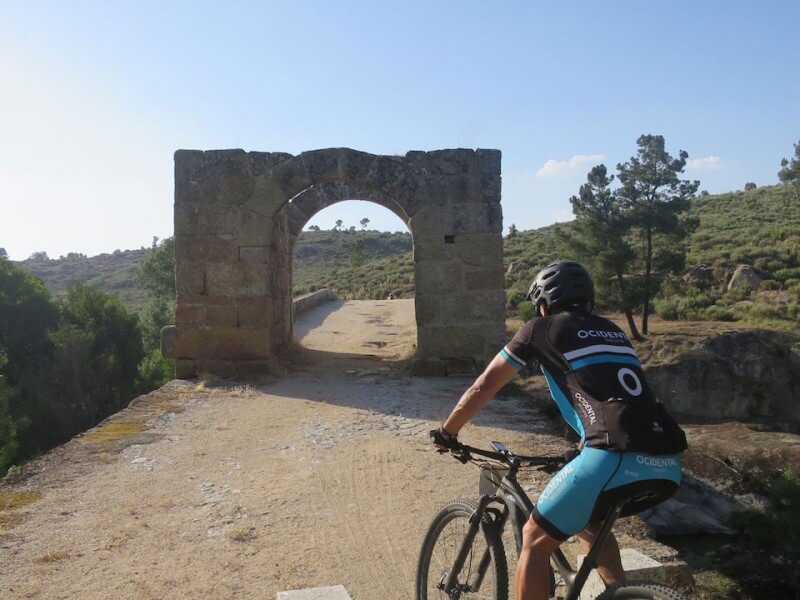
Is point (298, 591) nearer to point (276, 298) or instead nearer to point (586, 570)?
point (586, 570)

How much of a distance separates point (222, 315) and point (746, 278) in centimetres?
1788

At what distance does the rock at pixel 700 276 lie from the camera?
69.6 feet

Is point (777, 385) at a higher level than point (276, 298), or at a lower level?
lower

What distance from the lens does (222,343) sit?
888cm

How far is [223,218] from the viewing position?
29.0ft

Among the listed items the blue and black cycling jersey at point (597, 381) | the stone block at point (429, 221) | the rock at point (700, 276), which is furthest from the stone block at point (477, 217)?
the rock at point (700, 276)

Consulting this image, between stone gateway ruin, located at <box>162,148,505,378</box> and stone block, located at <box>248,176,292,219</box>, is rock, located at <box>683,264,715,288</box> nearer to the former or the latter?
stone gateway ruin, located at <box>162,148,505,378</box>

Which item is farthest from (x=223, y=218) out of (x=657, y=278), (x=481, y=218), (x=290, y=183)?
(x=657, y=278)

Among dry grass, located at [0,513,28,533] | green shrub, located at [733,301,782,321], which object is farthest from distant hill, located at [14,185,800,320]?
dry grass, located at [0,513,28,533]

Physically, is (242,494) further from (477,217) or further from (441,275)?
(477,217)

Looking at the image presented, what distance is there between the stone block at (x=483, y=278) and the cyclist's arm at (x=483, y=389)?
633 centimetres

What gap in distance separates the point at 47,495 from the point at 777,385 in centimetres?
1027

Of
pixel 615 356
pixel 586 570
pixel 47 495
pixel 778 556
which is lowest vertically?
pixel 778 556

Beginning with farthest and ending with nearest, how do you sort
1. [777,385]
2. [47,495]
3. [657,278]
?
[657,278]
[777,385]
[47,495]
